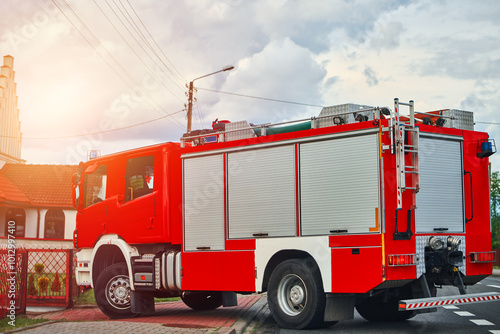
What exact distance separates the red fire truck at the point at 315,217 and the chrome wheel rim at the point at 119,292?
0.02 metres

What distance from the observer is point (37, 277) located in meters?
14.8

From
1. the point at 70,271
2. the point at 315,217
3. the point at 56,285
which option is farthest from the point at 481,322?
the point at 56,285

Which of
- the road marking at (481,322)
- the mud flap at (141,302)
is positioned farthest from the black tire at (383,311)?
the mud flap at (141,302)

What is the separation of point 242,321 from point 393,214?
130 inches

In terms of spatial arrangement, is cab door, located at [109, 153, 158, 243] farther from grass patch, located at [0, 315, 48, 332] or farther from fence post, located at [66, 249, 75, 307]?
fence post, located at [66, 249, 75, 307]

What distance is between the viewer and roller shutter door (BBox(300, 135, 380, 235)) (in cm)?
921

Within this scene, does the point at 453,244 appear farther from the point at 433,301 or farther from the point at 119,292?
Answer: the point at 119,292

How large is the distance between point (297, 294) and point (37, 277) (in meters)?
7.43

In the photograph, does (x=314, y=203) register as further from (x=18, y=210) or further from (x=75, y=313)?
(x=18, y=210)

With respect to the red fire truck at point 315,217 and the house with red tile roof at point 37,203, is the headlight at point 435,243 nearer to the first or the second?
the red fire truck at point 315,217

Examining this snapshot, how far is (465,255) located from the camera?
32.1 feet

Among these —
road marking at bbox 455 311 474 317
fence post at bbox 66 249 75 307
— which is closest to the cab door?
fence post at bbox 66 249 75 307

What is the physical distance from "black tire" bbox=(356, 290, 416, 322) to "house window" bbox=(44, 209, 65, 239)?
3118 cm

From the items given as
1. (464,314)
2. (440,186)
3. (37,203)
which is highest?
(37,203)
